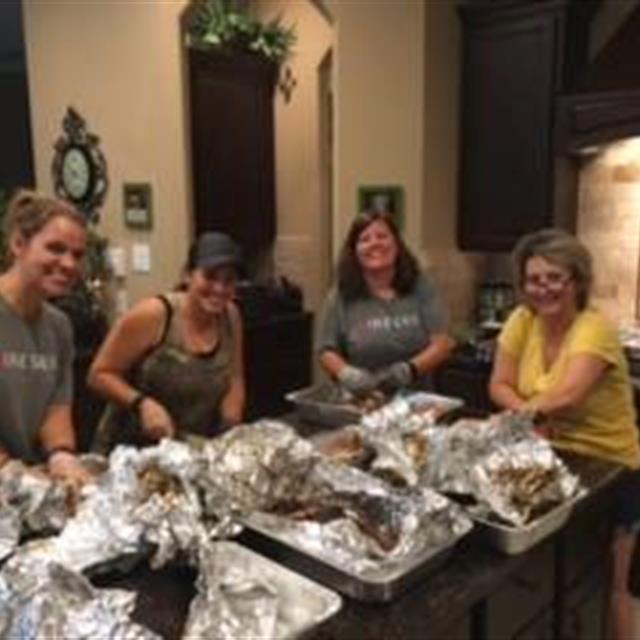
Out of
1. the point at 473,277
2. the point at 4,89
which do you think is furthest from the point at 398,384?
the point at 4,89

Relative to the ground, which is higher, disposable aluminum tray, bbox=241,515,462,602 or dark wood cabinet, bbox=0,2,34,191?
dark wood cabinet, bbox=0,2,34,191

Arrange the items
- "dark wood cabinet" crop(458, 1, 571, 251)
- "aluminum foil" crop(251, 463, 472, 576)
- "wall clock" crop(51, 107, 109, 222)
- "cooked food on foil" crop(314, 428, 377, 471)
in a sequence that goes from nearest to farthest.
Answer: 1. "aluminum foil" crop(251, 463, 472, 576)
2. "cooked food on foil" crop(314, 428, 377, 471)
3. "dark wood cabinet" crop(458, 1, 571, 251)
4. "wall clock" crop(51, 107, 109, 222)

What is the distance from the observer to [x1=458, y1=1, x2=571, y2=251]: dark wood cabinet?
11.3 feet

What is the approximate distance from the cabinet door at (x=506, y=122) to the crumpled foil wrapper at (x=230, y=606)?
2.59m

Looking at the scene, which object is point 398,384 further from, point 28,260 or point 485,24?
point 485,24

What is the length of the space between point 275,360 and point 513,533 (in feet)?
10.1

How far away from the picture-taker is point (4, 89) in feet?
27.7

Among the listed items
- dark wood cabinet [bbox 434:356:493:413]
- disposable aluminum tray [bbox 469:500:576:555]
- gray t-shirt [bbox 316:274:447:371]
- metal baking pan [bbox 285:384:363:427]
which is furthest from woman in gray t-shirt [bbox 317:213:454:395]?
disposable aluminum tray [bbox 469:500:576:555]

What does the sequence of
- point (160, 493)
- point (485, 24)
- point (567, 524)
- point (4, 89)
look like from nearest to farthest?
point (160, 493) < point (567, 524) < point (485, 24) < point (4, 89)

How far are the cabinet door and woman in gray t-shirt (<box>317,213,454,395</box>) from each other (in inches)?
35.8

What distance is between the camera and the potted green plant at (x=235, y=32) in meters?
4.30

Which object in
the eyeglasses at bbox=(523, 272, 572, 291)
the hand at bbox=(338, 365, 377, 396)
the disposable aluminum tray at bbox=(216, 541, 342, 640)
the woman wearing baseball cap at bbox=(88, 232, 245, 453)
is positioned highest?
the eyeglasses at bbox=(523, 272, 572, 291)

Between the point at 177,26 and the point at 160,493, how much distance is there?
125 inches

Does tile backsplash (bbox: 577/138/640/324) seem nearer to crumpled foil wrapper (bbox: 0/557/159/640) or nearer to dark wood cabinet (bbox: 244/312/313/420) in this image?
dark wood cabinet (bbox: 244/312/313/420)
